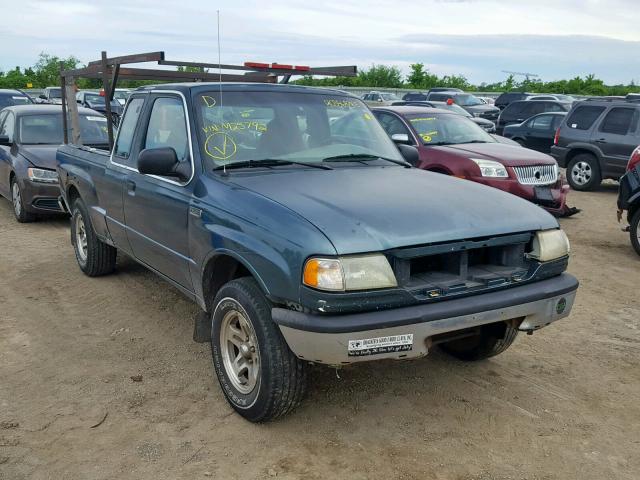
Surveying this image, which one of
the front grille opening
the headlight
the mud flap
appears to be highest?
the headlight

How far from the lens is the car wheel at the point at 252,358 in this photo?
3.38 m

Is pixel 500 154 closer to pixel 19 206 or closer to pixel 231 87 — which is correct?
pixel 231 87

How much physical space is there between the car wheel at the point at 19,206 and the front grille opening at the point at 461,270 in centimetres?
726

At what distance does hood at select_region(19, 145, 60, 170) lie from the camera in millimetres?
8930

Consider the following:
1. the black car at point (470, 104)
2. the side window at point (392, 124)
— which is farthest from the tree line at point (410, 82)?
the side window at point (392, 124)

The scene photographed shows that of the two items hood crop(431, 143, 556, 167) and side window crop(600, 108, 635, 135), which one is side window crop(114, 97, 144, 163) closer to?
hood crop(431, 143, 556, 167)

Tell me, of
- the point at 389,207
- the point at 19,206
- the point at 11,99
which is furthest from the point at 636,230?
the point at 11,99

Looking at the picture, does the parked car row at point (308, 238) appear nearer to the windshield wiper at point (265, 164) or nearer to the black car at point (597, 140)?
the windshield wiper at point (265, 164)

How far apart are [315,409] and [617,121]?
36.3 feet

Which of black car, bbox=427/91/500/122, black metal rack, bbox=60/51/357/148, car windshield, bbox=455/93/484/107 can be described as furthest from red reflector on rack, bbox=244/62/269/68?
car windshield, bbox=455/93/484/107

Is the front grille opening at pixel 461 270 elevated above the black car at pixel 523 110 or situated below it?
below

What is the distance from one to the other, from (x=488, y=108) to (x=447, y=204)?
82.4 feet

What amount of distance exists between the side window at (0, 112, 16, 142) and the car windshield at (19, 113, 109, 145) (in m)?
0.21

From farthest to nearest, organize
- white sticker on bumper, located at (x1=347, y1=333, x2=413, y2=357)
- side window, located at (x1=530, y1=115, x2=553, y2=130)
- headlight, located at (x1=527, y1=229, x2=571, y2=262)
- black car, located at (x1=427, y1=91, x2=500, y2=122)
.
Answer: black car, located at (x1=427, y1=91, x2=500, y2=122) < side window, located at (x1=530, y1=115, x2=553, y2=130) < headlight, located at (x1=527, y1=229, x2=571, y2=262) < white sticker on bumper, located at (x1=347, y1=333, x2=413, y2=357)
